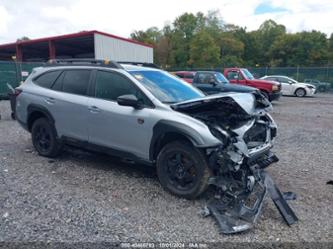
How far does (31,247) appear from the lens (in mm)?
3051

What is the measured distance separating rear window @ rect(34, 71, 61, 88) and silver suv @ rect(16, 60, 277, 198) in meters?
0.02

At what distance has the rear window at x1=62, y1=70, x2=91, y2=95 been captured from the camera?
17.5ft

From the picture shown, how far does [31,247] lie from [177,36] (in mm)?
72584

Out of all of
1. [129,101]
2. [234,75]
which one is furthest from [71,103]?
[234,75]

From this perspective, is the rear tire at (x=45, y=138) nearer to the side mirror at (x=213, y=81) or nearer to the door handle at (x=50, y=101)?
the door handle at (x=50, y=101)

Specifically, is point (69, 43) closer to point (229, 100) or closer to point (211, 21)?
point (229, 100)

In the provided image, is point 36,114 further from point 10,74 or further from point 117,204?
point 10,74

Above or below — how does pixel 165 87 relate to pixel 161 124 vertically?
above

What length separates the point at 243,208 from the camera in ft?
11.8

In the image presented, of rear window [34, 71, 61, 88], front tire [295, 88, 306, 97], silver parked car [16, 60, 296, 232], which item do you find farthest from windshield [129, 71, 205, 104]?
front tire [295, 88, 306, 97]

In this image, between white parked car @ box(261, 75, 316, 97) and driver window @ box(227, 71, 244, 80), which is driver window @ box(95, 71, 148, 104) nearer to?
driver window @ box(227, 71, 244, 80)

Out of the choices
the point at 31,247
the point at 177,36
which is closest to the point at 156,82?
the point at 31,247

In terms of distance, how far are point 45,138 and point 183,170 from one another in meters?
3.15

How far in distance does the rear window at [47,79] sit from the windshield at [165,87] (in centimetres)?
186
